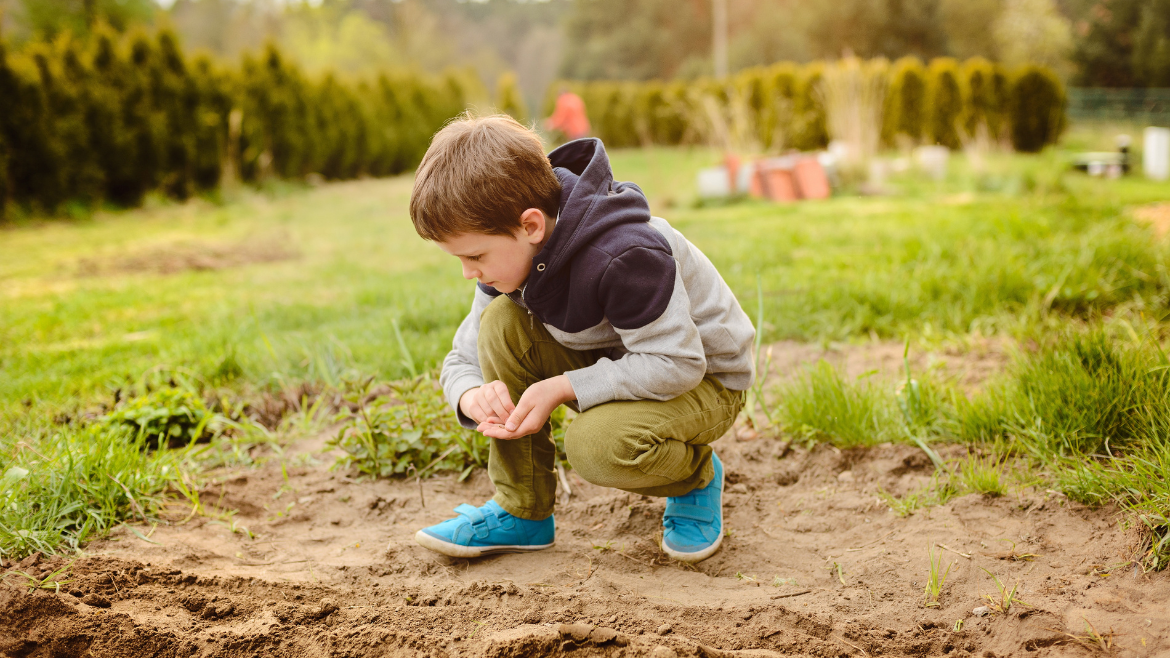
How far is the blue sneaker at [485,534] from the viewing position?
→ 1.76 m

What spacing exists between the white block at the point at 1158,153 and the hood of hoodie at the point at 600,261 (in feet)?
31.5

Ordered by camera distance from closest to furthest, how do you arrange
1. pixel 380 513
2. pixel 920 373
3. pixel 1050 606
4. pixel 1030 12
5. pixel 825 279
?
1. pixel 1050 606
2. pixel 380 513
3. pixel 920 373
4. pixel 825 279
5. pixel 1030 12

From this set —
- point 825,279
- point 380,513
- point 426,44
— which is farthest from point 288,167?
point 426,44

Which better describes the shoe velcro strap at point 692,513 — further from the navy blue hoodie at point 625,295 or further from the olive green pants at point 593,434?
the navy blue hoodie at point 625,295

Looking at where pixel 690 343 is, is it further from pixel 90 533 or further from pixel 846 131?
pixel 846 131

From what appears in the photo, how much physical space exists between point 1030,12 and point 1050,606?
1797 centimetres

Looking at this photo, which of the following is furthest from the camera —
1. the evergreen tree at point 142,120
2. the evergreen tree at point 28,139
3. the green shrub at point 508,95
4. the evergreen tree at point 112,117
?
the green shrub at point 508,95

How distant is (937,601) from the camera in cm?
149

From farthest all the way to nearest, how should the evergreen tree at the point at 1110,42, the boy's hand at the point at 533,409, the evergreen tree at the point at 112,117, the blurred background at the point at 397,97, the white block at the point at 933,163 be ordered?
the white block at the point at 933,163 < the evergreen tree at the point at 112,117 < the blurred background at the point at 397,97 < the evergreen tree at the point at 1110,42 < the boy's hand at the point at 533,409

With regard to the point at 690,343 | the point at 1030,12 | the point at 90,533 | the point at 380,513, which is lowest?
the point at 380,513

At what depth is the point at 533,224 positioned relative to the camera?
5.14ft

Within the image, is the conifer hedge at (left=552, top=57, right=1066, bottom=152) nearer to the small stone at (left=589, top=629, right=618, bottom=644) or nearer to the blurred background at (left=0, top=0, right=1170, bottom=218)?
the blurred background at (left=0, top=0, right=1170, bottom=218)

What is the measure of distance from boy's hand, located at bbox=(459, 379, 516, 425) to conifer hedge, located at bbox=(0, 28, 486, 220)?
859 centimetres

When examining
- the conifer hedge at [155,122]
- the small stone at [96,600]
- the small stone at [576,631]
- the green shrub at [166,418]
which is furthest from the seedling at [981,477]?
the conifer hedge at [155,122]
